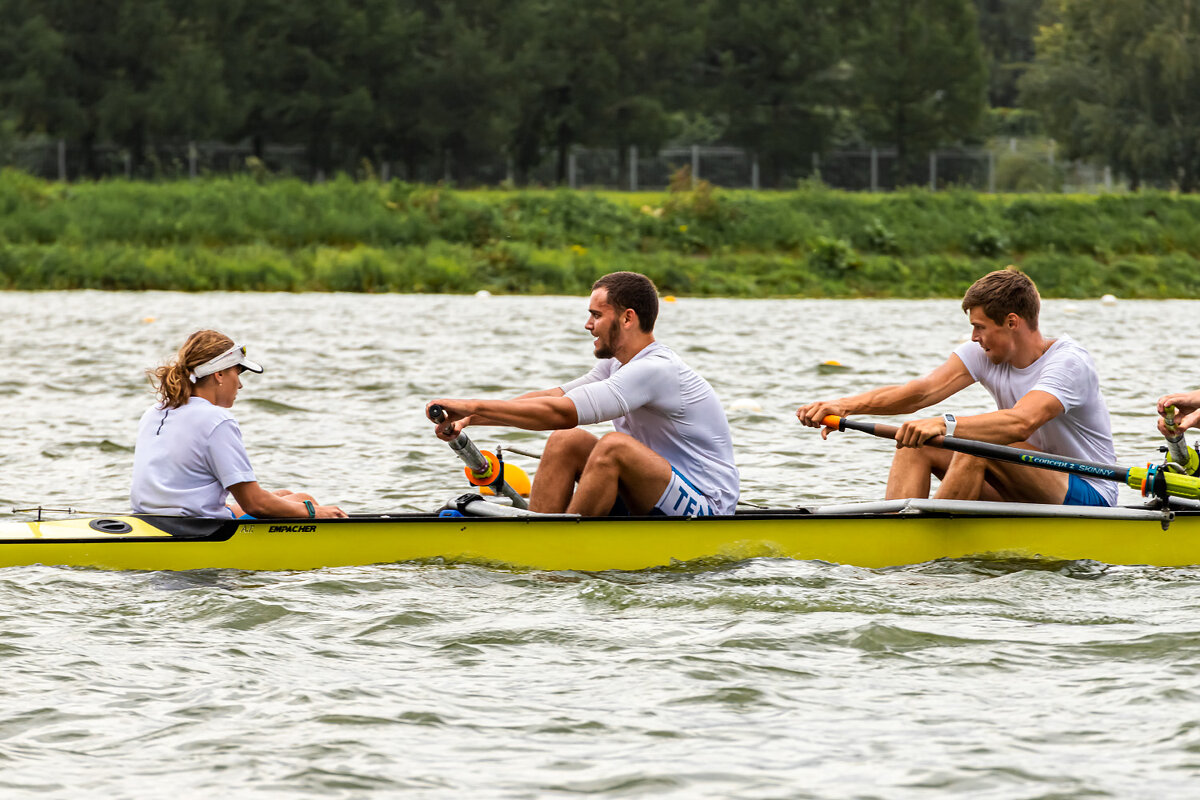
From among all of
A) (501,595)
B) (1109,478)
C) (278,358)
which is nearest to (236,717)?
(501,595)

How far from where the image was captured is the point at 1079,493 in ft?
26.0

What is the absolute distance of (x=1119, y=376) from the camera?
16891mm

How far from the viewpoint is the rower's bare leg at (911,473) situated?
7.92m

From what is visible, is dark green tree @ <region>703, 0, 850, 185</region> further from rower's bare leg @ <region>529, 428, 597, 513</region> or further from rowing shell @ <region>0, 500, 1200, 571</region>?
rower's bare leg @ <region>529, 428, 597, 513</region>

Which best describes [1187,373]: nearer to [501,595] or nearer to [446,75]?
[501,595]

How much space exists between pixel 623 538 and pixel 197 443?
2.01 metres

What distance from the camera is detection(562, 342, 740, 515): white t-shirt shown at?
24.2 ft

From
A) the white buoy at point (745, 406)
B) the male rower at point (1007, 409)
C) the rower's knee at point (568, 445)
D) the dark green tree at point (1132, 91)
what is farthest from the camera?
the dark green tree at point (1132, 91)

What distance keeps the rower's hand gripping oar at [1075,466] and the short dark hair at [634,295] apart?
3.48ft

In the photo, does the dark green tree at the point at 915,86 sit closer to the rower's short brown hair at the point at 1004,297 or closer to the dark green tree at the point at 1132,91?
the dark green tree at the point at 1132,91

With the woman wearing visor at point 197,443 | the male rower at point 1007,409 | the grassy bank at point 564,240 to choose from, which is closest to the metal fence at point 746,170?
the grassy bank at point 564,240

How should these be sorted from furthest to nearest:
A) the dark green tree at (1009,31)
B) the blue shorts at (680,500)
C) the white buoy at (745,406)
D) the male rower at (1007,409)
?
the dark green tree at (1009,31)
the white buoy at (745,406)
the blue shorts at (680,500)
the male rower at (1007,409)

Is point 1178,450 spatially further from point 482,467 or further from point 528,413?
point 482,467

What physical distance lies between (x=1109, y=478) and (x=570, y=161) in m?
45.6
